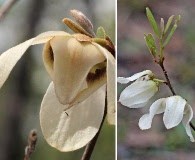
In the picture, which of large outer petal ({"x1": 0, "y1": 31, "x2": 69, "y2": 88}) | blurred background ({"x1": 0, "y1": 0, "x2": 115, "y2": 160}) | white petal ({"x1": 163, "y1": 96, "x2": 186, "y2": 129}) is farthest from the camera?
blurred background ({"x1": 0, "y1": 0, "x2": 115, "y2": 160})

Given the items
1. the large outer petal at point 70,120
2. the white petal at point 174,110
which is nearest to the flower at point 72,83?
the large outer petal at point 70,120

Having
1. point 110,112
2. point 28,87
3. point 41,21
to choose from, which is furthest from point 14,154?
point 110,112

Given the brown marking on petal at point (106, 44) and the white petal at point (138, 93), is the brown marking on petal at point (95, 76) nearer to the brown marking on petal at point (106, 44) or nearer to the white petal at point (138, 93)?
the brown marking on petal at point (106, 44)

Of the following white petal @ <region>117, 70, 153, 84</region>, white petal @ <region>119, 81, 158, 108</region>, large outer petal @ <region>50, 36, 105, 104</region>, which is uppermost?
large outer petal @ <region>50, 36, 105, 104</region>

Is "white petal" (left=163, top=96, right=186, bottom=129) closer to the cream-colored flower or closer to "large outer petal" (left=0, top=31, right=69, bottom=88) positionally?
the cream-colored flower

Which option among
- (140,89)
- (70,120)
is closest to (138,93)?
(140,89)

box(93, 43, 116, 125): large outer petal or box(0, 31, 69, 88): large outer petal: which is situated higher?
box(0, 31, 69, 88): large outer petal

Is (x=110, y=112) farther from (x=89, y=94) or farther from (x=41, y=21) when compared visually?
(x=41, y=21)

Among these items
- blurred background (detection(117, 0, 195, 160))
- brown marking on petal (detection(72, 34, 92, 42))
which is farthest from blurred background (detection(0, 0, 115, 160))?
brown marking on petal (detection(72, 34, 92, 42))

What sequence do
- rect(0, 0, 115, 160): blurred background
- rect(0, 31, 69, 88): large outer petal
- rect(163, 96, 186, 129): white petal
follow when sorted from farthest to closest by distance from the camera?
rect(0, 0, 115, 160): blurred background, rect(163, 96, 186, 129): white petal, rect(0, 31, 69, 88): large outer petal
